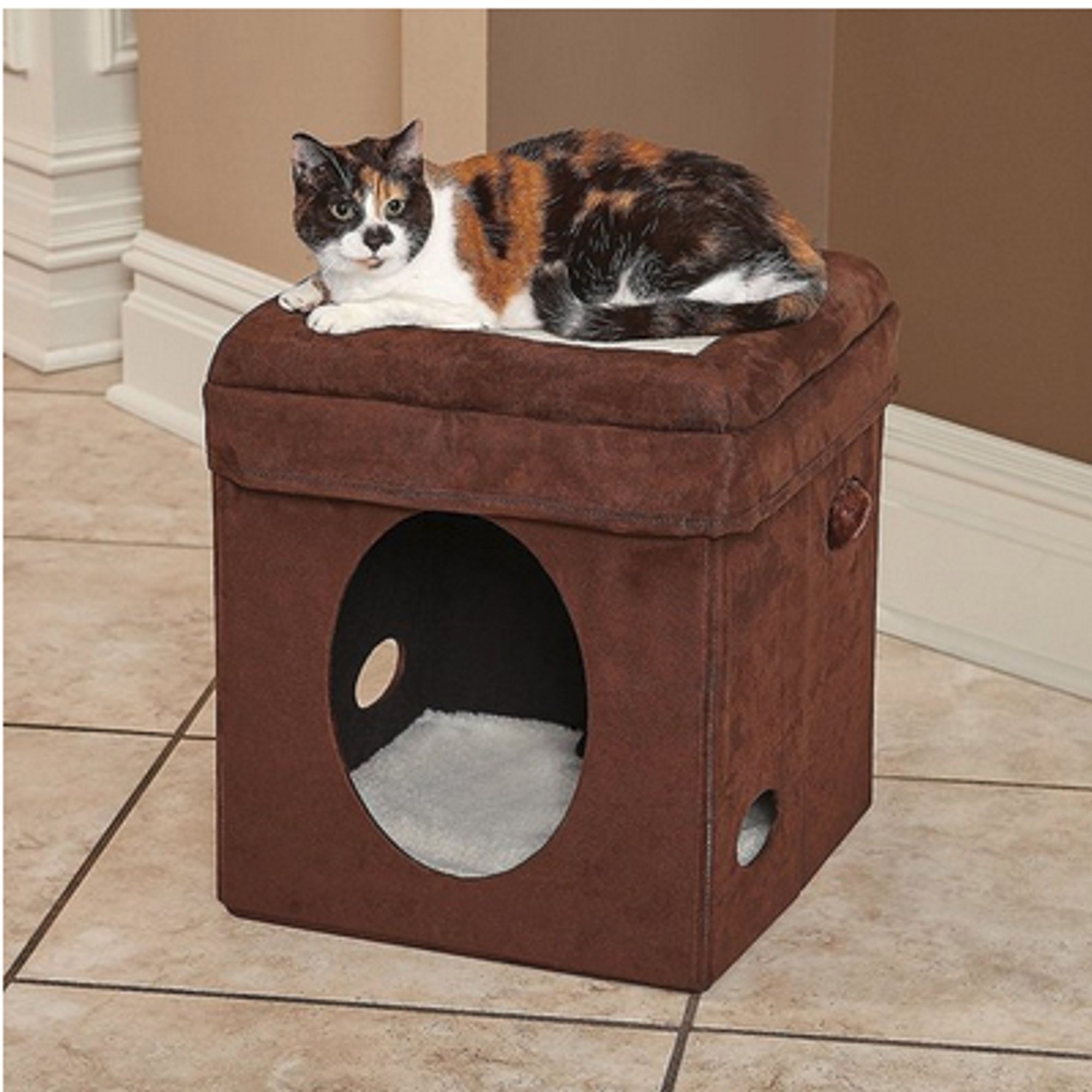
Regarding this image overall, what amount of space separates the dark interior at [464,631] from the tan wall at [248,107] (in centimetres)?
75

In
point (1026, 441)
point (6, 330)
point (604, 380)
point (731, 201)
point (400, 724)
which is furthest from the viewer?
point (6, 330)

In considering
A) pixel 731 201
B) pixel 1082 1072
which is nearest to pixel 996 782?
pixel 1082 1072

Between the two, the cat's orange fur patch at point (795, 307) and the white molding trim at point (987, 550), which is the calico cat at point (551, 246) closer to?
the cat's orange fur patch at point (795, 307)

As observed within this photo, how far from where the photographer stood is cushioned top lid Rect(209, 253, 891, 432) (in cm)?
184

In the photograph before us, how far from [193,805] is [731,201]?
29.4 inches

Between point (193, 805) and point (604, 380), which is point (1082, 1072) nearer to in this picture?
point (604, 380)

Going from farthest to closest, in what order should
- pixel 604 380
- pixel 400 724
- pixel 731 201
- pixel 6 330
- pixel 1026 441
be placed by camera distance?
pixel 6 330 → pixel 1026 441 → pixel 400 724 → pixel 731 201 → pixel 604 380

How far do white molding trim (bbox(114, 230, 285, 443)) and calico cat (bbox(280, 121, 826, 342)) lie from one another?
1178 millimetres

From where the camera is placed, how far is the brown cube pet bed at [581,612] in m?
1.87

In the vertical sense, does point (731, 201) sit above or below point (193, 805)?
above

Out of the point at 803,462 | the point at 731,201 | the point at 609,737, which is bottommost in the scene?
the point at 609,737

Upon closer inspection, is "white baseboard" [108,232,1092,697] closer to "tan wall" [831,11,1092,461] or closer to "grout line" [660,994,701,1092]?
"tan wall" [831,11,1092,461]

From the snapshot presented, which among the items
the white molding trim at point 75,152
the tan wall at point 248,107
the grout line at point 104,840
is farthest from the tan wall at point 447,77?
the white molding trim at point 75,152

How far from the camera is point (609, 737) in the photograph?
1.95 m
